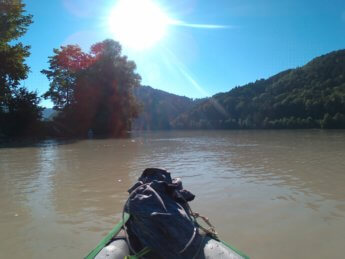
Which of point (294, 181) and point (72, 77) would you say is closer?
point (294, 181)

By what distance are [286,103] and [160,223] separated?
253 feet

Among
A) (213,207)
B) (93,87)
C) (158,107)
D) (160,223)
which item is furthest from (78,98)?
(158,107)

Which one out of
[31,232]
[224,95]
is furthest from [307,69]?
[31,232]

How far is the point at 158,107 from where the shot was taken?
109812 mm

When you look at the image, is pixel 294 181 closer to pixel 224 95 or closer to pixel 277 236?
pixel 277 236

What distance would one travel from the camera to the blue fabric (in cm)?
293

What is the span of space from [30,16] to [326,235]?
28090 millimetres

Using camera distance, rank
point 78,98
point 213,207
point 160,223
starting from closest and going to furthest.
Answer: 1. point 160,223
2. point 213,207
3. point 78,98

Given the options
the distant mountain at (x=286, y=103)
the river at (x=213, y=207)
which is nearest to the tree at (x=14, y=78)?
the river at (x=213, y=207)

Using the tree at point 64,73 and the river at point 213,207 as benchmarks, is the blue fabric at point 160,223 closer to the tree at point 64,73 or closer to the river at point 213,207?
the river at point 213,207

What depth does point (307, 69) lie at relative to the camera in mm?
85750

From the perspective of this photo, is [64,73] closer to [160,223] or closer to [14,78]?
[14,78]

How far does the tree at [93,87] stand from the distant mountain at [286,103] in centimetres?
4322

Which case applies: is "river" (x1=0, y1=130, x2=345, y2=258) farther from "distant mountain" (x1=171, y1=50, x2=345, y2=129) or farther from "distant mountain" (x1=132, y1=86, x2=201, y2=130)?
"distant mountain" (x1=132, y1=86, x2=201, y2=130)
